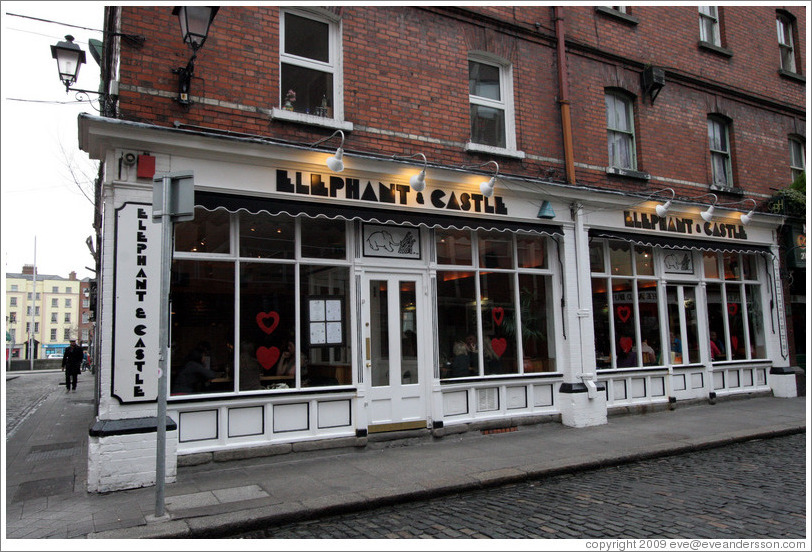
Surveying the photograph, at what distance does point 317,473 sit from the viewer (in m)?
7.44

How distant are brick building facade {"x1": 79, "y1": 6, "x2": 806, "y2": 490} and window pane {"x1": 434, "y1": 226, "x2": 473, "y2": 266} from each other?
4cm

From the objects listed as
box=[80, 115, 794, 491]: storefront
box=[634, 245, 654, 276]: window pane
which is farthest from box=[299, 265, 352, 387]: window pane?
box=[634, 245, 654, 276]: window pane

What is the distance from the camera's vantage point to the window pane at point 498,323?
10.4 meters

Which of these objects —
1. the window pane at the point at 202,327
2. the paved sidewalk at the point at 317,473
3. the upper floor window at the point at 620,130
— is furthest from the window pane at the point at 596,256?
the window pane at the point at 202,327

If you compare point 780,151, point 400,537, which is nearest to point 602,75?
point 780,151

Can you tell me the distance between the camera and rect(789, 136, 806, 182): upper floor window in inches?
610

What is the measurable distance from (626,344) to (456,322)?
13.4 ft

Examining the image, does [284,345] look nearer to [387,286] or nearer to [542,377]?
[387,286]

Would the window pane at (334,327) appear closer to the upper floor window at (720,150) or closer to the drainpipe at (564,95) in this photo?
the drainpipe at (564,95)

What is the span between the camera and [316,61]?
30.5 ft

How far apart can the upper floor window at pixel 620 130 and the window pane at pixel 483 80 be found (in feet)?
9.26

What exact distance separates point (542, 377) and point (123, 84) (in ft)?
26.5

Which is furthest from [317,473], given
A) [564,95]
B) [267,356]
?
[564,95]

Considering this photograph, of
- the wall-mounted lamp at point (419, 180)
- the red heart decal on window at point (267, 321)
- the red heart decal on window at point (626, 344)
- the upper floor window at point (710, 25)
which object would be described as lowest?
the red heart decal on window at point (626, 344)
